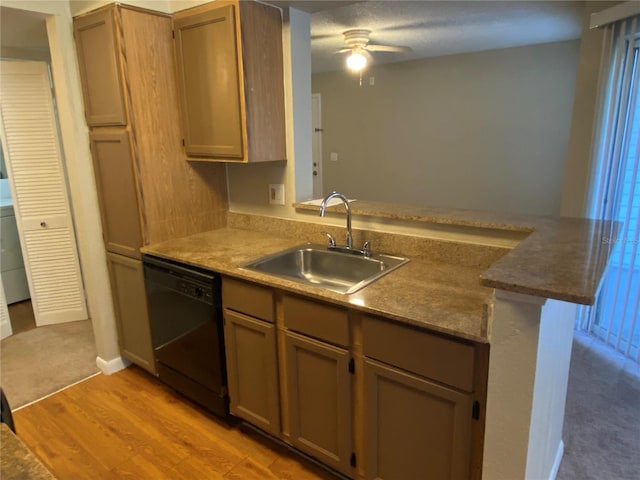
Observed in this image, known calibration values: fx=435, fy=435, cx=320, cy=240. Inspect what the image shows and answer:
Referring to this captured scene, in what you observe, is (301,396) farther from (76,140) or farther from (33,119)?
(33,119)

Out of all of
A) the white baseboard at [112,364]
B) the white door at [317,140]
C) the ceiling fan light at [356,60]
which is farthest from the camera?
the white door at [317,140]

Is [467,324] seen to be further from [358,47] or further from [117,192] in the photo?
[358,47]

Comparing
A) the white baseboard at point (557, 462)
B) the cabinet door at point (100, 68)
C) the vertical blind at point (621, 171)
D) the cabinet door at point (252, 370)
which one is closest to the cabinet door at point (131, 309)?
the cabinet door at point (252, 370)

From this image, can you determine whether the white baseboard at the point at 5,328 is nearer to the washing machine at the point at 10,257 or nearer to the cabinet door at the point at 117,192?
the washing machine at the point at 10,257

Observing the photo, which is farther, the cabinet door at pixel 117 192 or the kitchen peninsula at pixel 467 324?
the cabinet door at pixel 117 192

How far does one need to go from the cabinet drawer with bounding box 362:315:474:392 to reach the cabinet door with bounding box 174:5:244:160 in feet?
3.93

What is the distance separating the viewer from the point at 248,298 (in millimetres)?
1950

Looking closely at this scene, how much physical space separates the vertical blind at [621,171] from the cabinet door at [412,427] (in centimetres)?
216

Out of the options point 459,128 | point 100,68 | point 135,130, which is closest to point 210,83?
point 135,130

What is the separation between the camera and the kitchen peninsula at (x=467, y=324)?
117 centimetres

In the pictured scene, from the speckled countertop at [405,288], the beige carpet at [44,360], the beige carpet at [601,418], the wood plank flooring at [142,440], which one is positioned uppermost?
the speckled countertop at [405,288]

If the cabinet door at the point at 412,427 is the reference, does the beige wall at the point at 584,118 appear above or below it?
above

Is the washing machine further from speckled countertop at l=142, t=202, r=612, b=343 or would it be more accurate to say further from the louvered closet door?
speckled countertop at l=142, t=202, r=612, b=343

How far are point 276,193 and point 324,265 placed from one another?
59 cm
